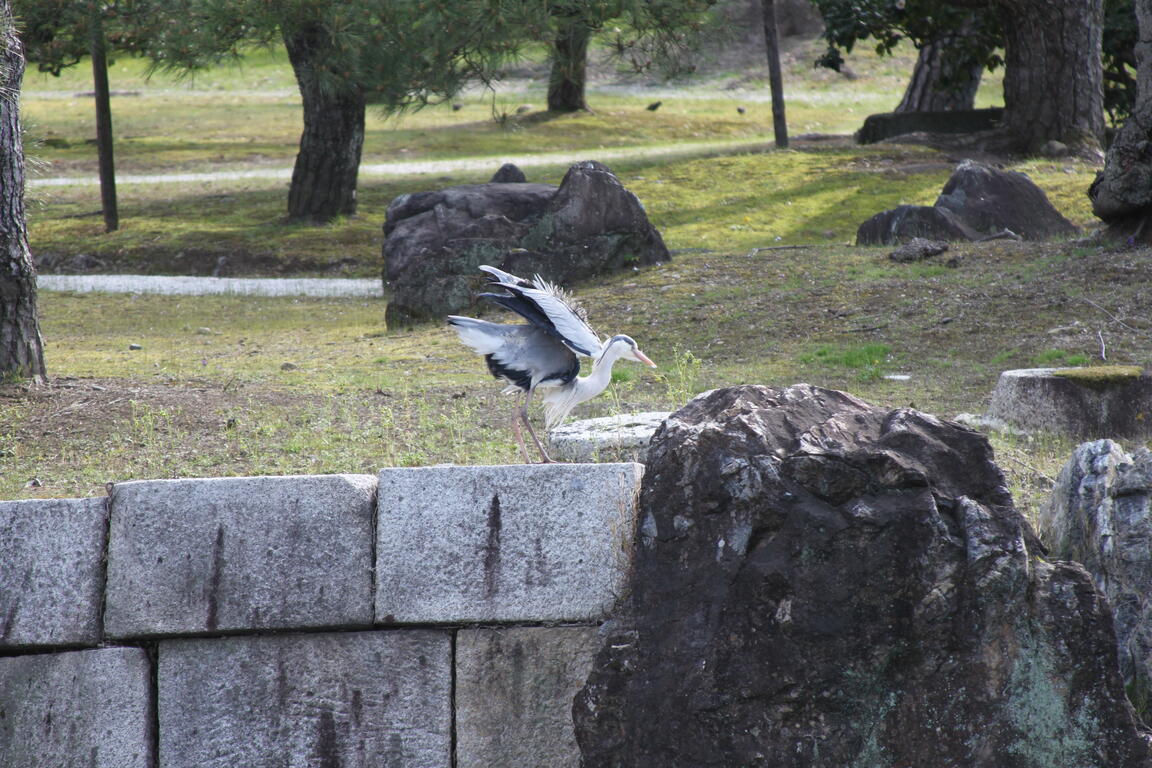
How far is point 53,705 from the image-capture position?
4383mm

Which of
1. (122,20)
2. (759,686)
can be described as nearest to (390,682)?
(759,686)

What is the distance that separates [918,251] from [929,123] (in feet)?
34.5

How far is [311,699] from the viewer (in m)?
4.39

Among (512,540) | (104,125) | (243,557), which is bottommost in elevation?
(243,557)

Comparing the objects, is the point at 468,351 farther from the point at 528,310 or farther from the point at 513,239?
the point at 528,310

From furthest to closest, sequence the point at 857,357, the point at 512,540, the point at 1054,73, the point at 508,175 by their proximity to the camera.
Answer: the point at 1054,73 → the point at 508,175 → the point at 857,357 → the point at 512,540

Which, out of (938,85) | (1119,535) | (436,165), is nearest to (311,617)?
(1119,535)

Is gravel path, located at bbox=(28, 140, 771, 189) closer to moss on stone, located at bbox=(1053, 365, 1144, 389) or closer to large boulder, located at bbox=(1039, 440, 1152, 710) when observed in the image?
moss on stone, located at bbox=(1053, 365, 1144, 389)

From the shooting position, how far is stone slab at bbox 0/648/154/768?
4383 mm

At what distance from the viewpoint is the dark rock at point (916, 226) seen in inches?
473

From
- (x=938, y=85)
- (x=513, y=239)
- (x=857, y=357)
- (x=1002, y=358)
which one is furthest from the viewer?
(x=938, y=85)

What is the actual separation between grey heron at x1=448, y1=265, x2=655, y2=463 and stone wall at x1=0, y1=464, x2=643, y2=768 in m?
0.37

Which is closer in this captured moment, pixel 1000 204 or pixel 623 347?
pixel 623 347

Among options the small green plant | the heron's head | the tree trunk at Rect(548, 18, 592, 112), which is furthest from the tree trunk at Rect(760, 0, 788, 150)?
the heron's head
